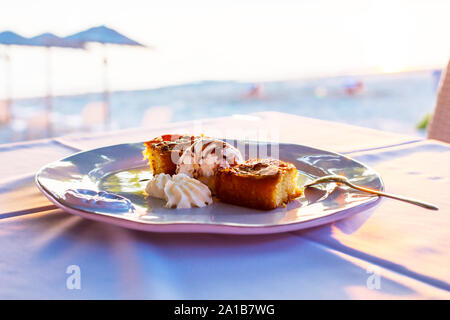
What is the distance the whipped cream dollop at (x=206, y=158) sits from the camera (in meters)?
1.01

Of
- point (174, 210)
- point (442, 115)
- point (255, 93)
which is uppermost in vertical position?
point (255, 93)

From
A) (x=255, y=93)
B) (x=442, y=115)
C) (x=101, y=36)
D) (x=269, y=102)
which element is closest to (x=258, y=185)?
(x=442, y=115)

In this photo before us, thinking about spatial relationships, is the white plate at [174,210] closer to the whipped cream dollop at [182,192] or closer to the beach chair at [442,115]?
the whipped cream dollop at [182,192]

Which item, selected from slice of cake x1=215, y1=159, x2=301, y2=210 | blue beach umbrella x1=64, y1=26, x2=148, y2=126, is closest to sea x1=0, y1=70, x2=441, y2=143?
blue beach umbrella x1=64, y1=26, x2=148, y2=126

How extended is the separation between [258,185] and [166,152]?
0.35m

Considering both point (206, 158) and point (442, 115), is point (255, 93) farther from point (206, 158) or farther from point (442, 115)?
point (206, 158)

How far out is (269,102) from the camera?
1257 centimetres

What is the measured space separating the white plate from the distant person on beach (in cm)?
1174

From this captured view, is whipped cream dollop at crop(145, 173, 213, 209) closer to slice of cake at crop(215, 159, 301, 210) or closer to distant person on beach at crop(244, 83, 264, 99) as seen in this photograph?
slice of cake at crop(215, 159, 301, 210)

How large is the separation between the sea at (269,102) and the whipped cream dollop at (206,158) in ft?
23.6

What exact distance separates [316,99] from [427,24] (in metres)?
5.10

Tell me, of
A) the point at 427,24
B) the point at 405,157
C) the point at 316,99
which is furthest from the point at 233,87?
the point at 405,157
